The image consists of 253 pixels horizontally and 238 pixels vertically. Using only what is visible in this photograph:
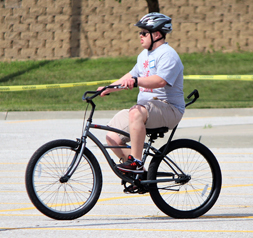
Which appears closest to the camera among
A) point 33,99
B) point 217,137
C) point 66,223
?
point 66,223

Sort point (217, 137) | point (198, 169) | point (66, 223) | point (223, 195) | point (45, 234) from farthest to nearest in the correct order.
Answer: point (217, 137), point (223, 195), point (198, 169), point (66, 223), point (45, 234)

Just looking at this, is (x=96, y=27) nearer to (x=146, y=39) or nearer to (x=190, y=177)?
(x=146, y=39)

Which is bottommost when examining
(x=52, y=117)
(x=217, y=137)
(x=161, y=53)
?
(x=52, y=117)

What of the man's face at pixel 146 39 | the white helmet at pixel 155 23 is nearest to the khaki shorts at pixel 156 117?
the man's face at pixel 146 39

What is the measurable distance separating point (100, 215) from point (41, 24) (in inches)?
864

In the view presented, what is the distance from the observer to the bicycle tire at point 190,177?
16.0 feet

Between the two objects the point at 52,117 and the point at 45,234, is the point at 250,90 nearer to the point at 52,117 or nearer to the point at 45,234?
the point at 52,117

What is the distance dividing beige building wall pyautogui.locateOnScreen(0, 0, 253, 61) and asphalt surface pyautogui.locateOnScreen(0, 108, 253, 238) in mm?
15128

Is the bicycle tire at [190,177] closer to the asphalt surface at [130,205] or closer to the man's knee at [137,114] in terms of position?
the asphalt surface at [130,205]

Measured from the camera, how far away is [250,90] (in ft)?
64.4

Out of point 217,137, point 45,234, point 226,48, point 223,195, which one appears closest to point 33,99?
point 217,137

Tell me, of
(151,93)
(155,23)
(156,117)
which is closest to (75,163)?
(156,117)

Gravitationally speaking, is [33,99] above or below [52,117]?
below

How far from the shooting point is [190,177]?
5066mm
